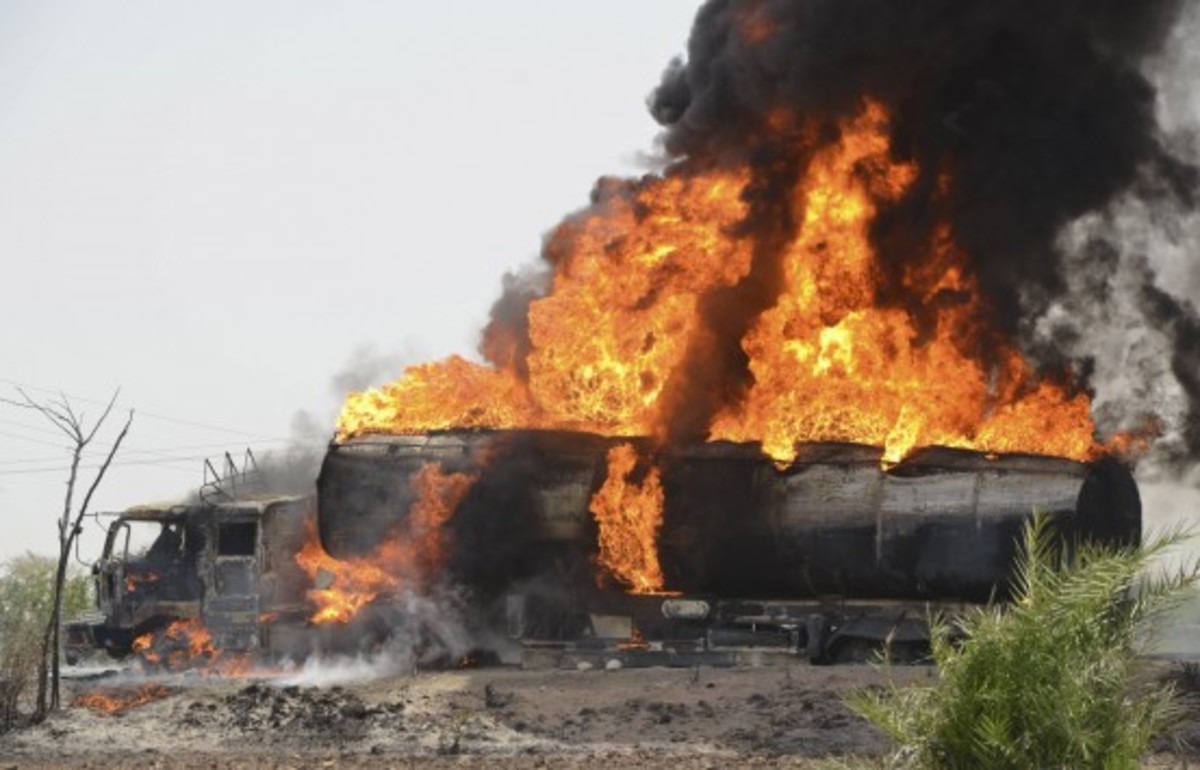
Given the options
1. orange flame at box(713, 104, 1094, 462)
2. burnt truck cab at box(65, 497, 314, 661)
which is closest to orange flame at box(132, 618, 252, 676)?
burnt truck cab at box(65, 497, 314, 661)

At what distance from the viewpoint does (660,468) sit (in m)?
23.7

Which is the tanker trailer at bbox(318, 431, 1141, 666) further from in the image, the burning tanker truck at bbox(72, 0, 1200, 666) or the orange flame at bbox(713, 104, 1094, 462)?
the orange flame at bbox(713, 104, 1094, 462)

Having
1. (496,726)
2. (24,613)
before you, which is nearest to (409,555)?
(496,726)

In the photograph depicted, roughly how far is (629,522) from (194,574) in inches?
341

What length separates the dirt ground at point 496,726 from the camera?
16391mm

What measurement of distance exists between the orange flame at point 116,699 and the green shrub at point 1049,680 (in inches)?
599

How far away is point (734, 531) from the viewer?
912 inches

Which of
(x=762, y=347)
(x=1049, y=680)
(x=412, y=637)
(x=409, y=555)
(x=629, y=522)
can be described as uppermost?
(x=762, y=347)

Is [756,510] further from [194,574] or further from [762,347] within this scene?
[194,574]

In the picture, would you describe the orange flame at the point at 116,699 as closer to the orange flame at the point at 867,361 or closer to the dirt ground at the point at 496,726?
the dirt ground at the point at 496,726

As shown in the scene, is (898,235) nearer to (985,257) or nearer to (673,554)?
(985,257)

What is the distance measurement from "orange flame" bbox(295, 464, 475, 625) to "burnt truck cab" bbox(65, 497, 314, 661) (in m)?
1.96

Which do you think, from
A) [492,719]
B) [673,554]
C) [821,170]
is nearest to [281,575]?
[673,554]

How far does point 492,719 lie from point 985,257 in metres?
13.2
